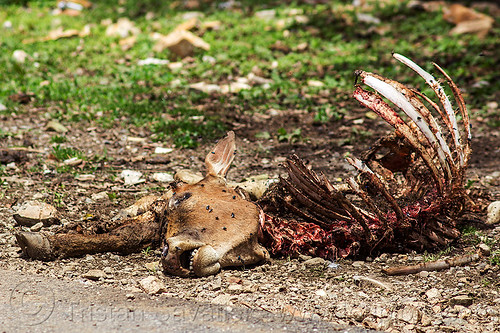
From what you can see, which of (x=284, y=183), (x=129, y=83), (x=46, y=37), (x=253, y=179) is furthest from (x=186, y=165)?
(x=46, y=37)

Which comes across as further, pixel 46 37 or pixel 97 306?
pixel 46 37

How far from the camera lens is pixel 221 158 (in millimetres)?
4176

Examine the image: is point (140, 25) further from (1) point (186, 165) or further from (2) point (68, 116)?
(1) point (186, 165)

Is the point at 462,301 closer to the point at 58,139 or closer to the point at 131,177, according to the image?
the point at 131,177

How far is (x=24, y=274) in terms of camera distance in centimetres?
340

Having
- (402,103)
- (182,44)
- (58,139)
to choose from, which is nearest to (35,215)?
(58,139)

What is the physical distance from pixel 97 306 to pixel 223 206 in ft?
3.19

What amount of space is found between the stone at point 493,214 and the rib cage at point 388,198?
1.35 ft

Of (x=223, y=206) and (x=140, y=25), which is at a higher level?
(x=223, y=206)

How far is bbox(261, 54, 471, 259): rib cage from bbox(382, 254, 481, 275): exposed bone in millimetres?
213

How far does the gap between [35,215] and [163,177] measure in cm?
123

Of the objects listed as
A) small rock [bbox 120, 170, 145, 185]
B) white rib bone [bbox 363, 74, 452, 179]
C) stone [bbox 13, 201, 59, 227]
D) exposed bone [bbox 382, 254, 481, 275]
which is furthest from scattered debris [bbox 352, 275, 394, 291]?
small rock [bbox 120, 170, 145, 185]

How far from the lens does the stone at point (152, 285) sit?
3.19m

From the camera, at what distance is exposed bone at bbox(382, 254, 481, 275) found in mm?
3404
